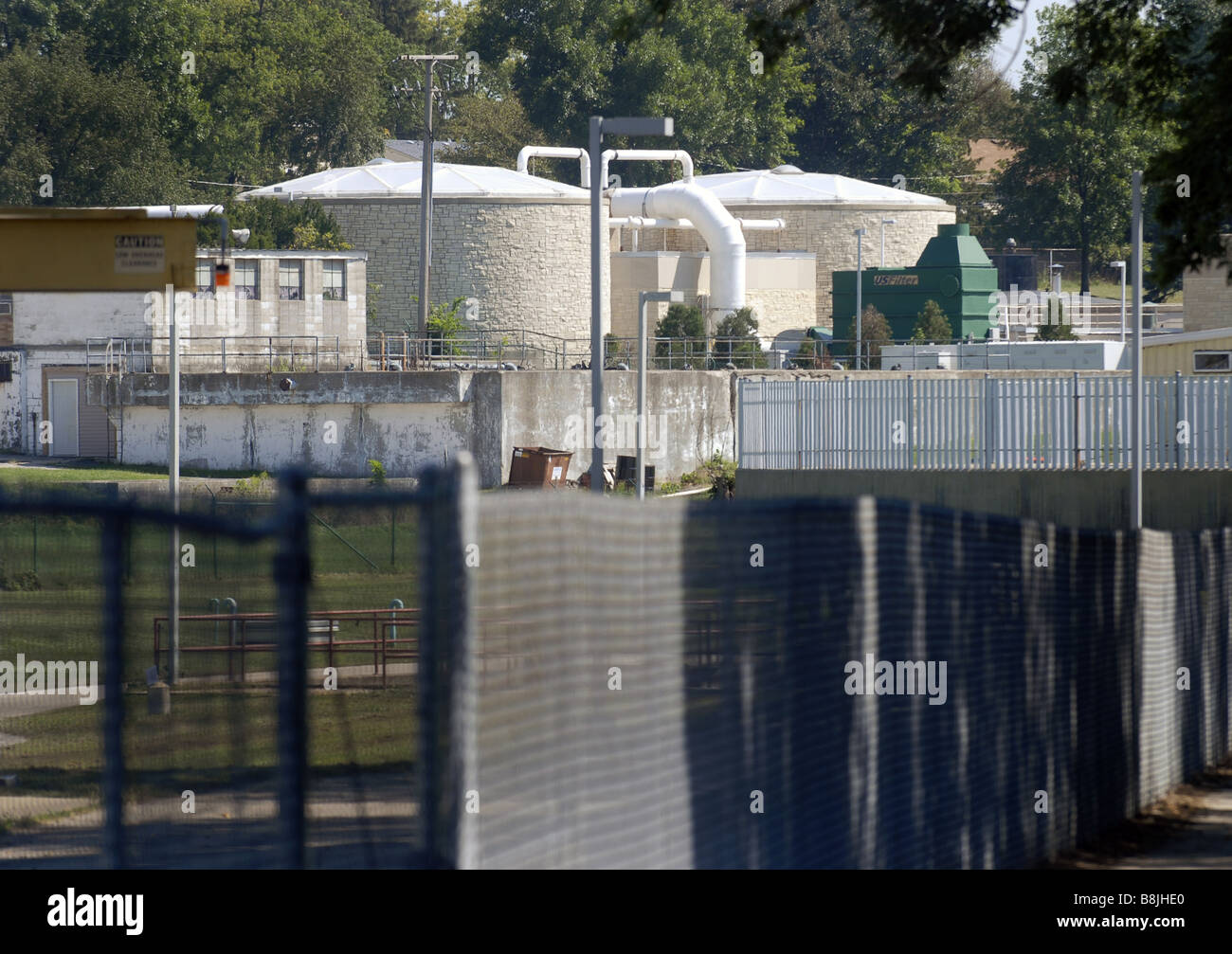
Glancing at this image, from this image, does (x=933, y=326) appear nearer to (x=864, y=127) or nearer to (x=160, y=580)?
(x=864, y=127)

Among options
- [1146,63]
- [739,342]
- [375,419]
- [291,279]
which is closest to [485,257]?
[739,342]

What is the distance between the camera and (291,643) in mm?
4762

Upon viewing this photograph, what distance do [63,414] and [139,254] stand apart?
36.2 m

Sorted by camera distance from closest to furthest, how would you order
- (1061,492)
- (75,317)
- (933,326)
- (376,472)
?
(1061,492) → (376,472) → (75,317) → (933,326)

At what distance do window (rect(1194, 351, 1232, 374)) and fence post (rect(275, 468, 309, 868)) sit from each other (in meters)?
32.6

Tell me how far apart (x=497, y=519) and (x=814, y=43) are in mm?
112295

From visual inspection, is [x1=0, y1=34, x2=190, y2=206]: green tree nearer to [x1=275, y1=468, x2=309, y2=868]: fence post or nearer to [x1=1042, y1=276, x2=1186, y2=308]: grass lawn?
[x1=1042, y1=276, x2=1186, y2=308]: grass lawn

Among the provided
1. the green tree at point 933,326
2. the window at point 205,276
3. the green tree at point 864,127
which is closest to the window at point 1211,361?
the green tree at point 933,326

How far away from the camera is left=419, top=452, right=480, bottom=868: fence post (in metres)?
4.69

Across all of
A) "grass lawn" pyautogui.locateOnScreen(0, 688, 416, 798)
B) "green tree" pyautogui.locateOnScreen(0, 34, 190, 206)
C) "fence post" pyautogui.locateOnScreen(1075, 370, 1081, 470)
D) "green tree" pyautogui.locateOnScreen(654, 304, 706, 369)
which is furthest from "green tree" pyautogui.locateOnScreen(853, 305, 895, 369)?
"grass lawn" pyautogui.locateOnScreen(0, 688, 416, 798)

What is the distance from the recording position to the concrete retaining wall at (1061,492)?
24.2 meters

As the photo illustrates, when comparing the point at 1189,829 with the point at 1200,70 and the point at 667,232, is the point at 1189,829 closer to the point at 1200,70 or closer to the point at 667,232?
the point at 1200,70
